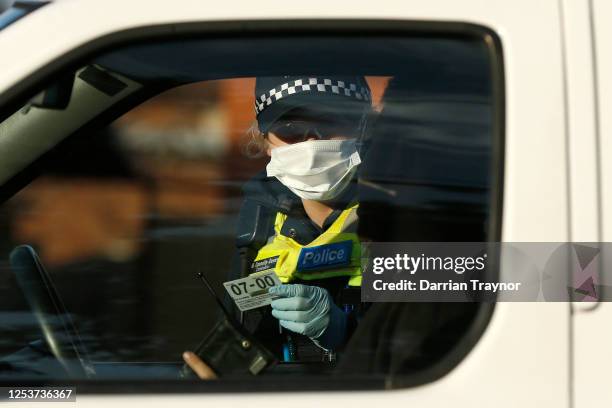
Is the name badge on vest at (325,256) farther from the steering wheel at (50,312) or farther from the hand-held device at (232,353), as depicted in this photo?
the steering wheel at (50,312)

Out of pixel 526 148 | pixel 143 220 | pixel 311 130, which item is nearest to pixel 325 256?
pixel 311 130

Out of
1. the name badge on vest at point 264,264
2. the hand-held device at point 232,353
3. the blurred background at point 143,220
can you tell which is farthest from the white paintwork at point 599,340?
the name badge on vest at point 264,264

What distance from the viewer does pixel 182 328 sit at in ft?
6.16

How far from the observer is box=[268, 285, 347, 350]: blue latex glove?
1.91 meters

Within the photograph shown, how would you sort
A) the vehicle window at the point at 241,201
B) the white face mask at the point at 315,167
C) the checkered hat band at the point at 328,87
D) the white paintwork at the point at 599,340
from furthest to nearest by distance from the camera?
1. the white face mask at the point at 315,167
2. the checkered hat band at the point at 328,87
3. the vehicle window at the point at 241,201
4. the white paintwork at the point at 599,340

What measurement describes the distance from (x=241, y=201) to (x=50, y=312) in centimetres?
39

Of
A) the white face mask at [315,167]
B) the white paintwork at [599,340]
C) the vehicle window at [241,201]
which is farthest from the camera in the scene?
the white face mask at [315,167]

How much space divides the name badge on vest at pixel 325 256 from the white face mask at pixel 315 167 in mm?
96

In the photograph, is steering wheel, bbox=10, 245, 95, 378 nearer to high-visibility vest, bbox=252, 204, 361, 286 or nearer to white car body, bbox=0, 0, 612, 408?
white car body, bbox=0, 0, 612, 408

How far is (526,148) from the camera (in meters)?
1.66

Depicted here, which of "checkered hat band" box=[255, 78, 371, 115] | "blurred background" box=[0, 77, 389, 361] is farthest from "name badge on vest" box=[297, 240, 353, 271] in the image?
"checkered hat band" box=[255, 78, 371, 115]

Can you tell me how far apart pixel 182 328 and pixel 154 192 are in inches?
9.9

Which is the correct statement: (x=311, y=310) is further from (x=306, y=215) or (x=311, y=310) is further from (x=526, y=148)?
(x=526, y=148)

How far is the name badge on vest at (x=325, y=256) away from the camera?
1956 mm
